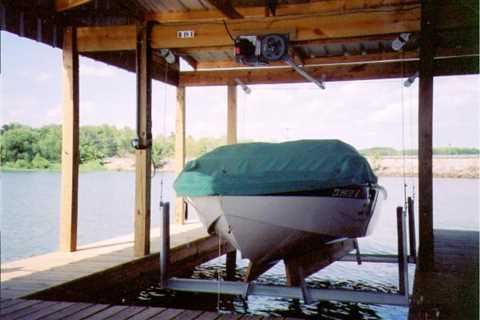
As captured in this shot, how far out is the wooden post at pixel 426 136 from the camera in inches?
205

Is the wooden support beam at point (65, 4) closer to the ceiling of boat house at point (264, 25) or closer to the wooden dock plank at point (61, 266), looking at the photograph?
the ceiling of boat house at point (264, 25)

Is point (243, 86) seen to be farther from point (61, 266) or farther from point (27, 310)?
point (27, 310)

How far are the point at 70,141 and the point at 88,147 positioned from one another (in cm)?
3787

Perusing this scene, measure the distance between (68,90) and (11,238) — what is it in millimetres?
8918

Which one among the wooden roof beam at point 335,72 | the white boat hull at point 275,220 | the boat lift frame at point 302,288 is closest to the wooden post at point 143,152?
the boat lift frame at point 302,288

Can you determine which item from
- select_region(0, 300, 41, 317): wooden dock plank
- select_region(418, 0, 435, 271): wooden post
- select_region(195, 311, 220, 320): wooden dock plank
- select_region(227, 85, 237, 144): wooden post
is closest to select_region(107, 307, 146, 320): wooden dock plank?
select_region(195, 311, 220, 320): wooden dock plank

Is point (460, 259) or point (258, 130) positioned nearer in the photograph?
point (460, 259)

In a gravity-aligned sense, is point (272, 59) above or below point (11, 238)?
above

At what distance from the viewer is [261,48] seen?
→ 5910mm

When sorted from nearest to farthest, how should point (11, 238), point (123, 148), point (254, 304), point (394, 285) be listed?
point (254, 304) → point (394, 285) → point (11, 238) → point (123, 148)

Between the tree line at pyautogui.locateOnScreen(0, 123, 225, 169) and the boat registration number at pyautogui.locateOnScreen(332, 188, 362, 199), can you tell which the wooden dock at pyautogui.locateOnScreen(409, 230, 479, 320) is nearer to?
the boat registration number at pyautogui.locateOnScreen(332, 188, 362, 199)

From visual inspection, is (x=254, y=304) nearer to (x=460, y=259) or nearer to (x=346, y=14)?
(x=460, y=259)

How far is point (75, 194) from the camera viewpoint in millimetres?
6672

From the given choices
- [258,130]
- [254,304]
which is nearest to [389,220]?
[254,304]
